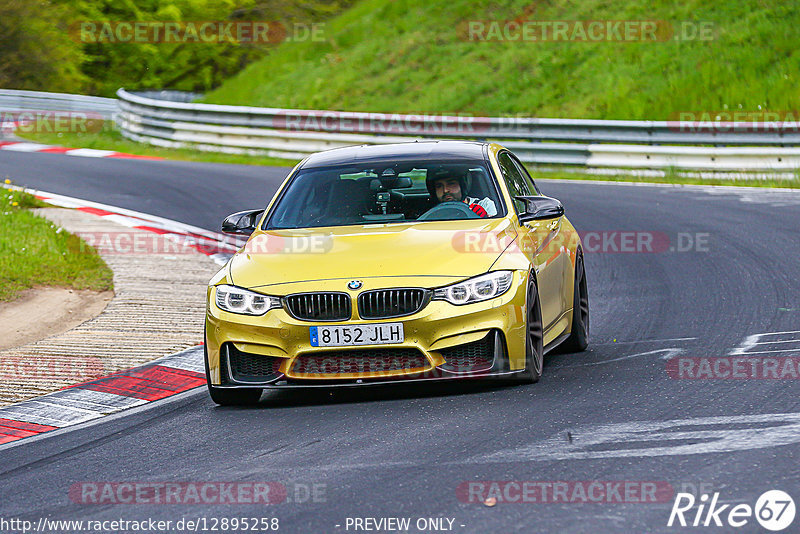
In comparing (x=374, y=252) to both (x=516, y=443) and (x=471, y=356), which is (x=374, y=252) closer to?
(x=471, y=356)

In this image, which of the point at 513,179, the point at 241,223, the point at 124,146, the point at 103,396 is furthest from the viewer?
the point at 124,146

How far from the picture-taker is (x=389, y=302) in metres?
7.17

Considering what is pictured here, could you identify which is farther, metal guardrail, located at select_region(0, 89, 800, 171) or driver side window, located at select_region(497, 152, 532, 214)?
metal guardrail, located at select_region(0, 89, 800, 171)

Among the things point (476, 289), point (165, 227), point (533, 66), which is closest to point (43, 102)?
point (533, 66)

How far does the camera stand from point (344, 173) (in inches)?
342

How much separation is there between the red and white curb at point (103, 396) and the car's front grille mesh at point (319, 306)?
1.40 meters

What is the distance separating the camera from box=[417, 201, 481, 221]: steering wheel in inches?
325

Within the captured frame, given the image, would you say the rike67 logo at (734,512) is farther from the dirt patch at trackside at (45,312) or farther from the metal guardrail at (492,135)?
the metal guardrail at (492,135)

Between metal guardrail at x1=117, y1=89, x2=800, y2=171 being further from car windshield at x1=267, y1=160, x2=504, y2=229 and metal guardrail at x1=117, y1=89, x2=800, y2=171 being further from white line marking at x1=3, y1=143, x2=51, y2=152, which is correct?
car windshield at x1=267, y1=160, x2=504, y2=229

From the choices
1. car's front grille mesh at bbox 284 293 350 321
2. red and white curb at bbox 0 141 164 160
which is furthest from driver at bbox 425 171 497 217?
red and white curb at bbox 0 141 164 160

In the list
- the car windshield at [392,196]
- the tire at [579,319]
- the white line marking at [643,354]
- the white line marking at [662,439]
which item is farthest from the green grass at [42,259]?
the white line marking at [662,439]

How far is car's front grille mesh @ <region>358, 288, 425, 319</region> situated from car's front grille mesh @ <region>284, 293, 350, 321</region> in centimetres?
10

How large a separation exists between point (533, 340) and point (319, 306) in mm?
1314

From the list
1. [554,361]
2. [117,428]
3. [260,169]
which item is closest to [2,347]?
[117,428]
